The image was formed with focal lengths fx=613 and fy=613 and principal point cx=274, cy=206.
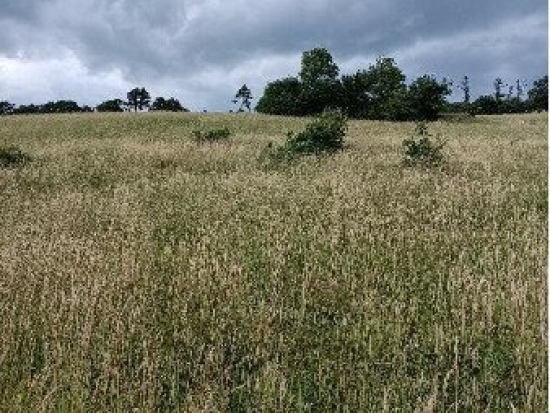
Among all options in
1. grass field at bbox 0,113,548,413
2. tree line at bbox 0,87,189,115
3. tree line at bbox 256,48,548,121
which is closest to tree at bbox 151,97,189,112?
tree line at bbox 0,87,189,115

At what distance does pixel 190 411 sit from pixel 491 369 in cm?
173

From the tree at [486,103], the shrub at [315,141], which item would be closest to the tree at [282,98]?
the tree at [486,103]

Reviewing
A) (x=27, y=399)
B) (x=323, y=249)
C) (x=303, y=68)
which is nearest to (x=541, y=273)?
(x=323, y=249)

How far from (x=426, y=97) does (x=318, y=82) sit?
51.4 ft

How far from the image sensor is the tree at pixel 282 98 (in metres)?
62.1

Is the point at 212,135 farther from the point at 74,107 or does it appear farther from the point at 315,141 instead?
the point at 74,107

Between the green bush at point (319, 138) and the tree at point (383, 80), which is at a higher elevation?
the tree at point (383, 80)

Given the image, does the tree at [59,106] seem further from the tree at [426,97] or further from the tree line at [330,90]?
the tree at [426,97]

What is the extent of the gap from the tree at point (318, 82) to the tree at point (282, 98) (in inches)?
27.8

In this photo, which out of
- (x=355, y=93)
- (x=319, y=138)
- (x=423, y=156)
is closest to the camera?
(x=423, y=156)

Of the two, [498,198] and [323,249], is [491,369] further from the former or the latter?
[498,198]

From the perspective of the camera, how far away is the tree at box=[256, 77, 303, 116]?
204 ft

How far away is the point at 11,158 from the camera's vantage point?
17.2 m

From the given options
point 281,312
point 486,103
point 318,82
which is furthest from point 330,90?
point 281,312
